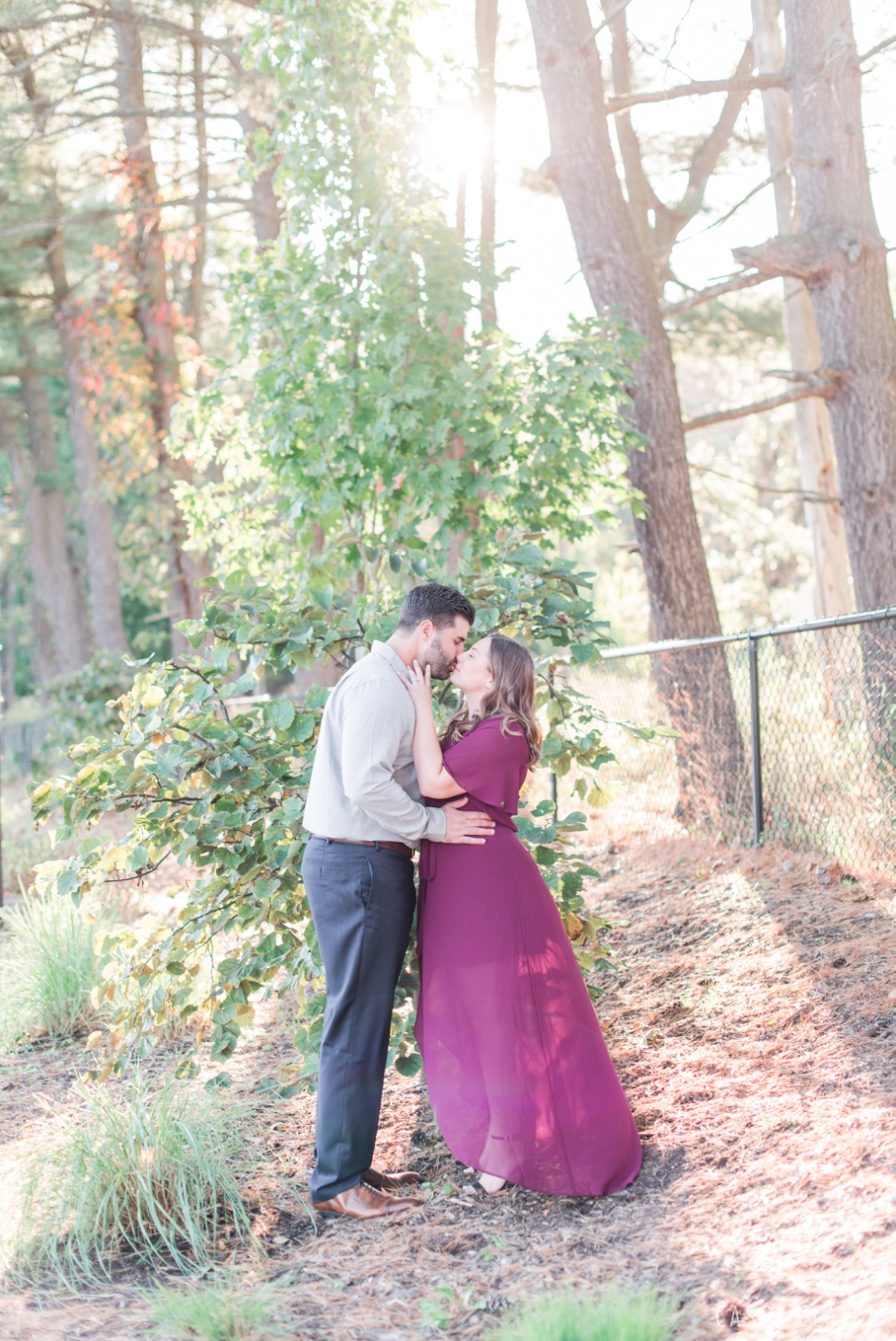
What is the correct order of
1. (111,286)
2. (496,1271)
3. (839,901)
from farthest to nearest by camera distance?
(111,286)
(839,901)
(496,1271)

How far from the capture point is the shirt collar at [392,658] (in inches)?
141

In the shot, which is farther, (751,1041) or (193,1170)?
(751,1041)

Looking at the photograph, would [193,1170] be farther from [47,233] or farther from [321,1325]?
[47,233]

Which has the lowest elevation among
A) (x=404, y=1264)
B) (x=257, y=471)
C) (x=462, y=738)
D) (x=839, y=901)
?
(x=404, y=1264)

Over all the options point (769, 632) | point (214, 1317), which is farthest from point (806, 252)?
point (214, 1317)

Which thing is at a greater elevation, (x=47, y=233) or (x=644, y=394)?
(x=47, y=233)

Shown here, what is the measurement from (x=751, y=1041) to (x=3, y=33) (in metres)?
11.1

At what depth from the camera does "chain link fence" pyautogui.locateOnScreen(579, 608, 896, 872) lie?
19.2 feet

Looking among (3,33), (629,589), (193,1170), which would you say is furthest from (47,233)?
(193,1170)

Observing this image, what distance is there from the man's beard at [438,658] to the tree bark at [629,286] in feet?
15.4

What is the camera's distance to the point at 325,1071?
352cm

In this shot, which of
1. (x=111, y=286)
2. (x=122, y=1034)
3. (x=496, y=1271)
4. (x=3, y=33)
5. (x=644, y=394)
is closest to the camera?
(x=496, y=1271)

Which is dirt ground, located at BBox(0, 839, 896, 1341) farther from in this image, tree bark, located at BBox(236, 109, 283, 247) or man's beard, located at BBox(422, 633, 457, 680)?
tree bark, located at BBox(236, 109, 283, 247)

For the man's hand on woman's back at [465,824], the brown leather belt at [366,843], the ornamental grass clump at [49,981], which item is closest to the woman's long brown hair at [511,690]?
the man's hand on woman's back at [465,824]
